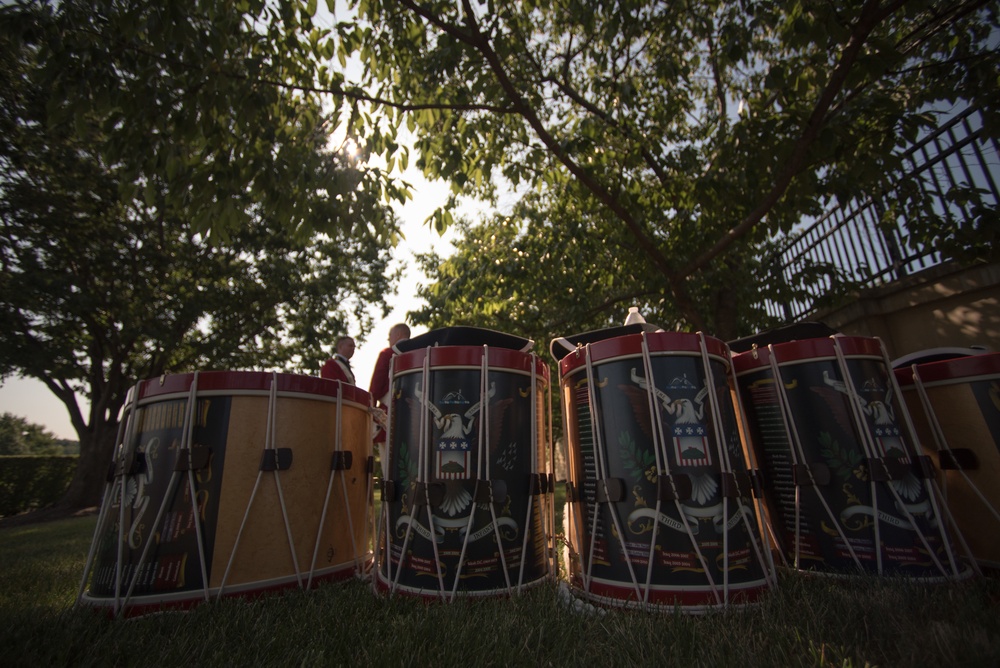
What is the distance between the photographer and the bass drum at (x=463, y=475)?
232 centimetres

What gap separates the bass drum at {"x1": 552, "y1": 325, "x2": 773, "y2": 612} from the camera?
2.09m

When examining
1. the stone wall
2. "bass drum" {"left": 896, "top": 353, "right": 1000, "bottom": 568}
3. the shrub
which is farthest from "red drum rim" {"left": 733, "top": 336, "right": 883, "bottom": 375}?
the shrub

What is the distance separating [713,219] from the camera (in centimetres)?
542

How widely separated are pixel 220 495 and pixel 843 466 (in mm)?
3130

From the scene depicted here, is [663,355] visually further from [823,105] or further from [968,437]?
[823,105]

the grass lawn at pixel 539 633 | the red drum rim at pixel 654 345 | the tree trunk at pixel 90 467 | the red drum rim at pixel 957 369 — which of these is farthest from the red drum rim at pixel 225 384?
the tree trunk at pixel 90 467

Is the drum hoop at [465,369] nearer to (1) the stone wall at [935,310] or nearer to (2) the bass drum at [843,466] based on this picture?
(2) the bass drum at [843,466]

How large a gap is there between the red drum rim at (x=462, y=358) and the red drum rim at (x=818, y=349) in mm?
1376

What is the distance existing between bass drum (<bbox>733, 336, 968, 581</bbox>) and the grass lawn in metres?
0.18

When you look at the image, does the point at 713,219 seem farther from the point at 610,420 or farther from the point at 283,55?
the point at 283,55

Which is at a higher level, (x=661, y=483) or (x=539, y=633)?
(x=661, y=483)

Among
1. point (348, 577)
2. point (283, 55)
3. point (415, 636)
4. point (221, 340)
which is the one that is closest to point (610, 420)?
point (415, 636)

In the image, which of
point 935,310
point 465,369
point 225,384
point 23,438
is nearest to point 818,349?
point 465,369

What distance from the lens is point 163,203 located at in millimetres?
10109
